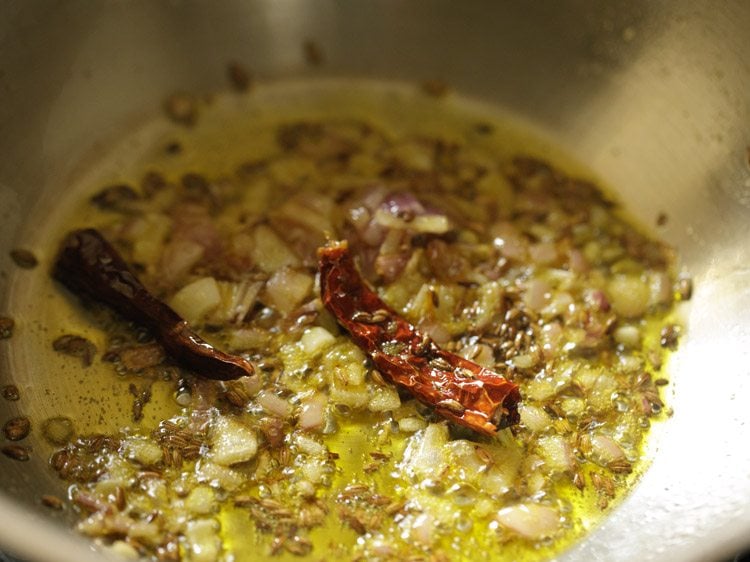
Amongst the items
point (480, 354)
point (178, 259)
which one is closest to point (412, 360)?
point (480, 354)

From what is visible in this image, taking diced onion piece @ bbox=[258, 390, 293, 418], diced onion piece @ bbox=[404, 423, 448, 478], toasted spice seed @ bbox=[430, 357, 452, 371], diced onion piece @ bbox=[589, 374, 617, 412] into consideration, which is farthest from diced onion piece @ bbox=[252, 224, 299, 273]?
diced onion piece @ bbox=[589, 374, 617, 412]

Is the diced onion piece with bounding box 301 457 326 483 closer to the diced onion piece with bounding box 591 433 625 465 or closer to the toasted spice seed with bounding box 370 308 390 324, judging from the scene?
the toasted spice seed with bounding box 370 308 390 324

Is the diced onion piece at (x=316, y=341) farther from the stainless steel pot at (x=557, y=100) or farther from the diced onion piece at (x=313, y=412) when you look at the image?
the stainless steel pot at (x=557, y=100)

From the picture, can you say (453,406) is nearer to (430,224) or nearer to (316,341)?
(316,341)

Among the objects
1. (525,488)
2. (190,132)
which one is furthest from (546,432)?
(190,132)

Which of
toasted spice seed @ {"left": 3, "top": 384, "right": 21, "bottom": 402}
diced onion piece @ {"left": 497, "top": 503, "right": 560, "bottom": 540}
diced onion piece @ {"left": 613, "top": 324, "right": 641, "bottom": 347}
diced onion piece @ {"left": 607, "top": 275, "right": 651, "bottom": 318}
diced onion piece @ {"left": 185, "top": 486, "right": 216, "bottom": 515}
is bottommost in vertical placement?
diced onion piece @ {"left": 185, "top": 486, "right": 216, "bottom": 515}
